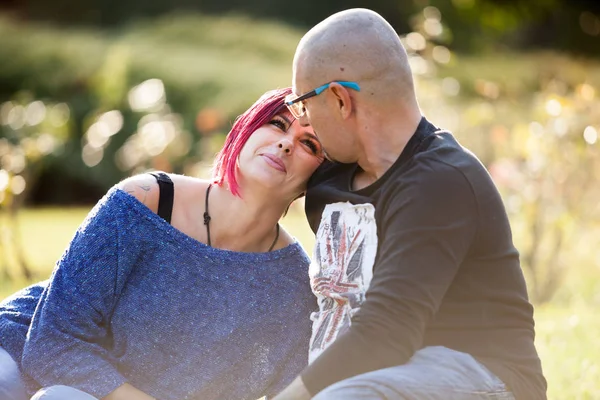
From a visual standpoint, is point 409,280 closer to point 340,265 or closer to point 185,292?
point 340,265

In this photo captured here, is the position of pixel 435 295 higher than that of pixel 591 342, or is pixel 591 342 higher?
pixel 435 295

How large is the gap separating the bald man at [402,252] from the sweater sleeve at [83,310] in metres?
0.74

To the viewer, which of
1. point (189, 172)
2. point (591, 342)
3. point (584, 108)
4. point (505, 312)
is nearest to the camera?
point (505, 312)

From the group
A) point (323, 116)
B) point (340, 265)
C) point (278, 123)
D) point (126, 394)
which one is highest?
point (323, 116)

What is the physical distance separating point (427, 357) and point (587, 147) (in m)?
4.37

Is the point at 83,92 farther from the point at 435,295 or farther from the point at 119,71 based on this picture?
the point at 435,295

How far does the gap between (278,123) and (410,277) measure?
3.27ft

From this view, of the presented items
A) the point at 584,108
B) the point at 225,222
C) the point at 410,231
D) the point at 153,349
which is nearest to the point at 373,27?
the point at 410,231

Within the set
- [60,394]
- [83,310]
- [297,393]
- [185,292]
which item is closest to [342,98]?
[297,393]

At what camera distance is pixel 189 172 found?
10.6m

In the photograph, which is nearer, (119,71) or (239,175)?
(239,175)

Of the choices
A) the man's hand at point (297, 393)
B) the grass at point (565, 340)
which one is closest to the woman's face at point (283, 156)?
the man's hand at point (297, 393)

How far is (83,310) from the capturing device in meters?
3.02

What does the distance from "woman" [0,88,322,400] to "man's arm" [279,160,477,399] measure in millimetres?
744
